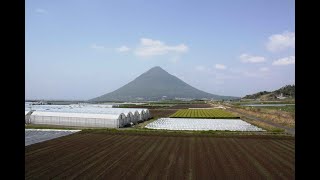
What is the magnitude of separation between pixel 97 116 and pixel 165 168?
71.1 feet

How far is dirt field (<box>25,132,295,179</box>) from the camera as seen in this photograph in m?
13.1

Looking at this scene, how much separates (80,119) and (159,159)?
20644 millimetres

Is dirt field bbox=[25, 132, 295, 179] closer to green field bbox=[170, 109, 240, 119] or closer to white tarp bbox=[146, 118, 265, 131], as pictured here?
white tarp bbox=[146, 118, 265, 131]

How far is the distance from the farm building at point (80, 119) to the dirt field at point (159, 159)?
10044 mm

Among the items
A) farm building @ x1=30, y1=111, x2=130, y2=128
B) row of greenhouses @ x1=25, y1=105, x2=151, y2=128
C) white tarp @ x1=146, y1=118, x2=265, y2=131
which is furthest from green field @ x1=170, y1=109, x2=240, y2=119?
farm building @ x1=30, y1=111, x2=130, y2=128

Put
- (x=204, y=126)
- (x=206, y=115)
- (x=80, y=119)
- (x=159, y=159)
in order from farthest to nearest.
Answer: (x=206, y=115)
(x=204, y=126)
(x=80, y=119)
(x=159, y=159)

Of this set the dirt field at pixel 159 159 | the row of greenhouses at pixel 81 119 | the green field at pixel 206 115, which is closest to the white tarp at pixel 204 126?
the row of greenhouses at pixel 81 119

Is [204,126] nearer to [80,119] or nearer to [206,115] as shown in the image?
[80,119]

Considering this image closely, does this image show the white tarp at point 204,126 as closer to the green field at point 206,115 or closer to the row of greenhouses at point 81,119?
the row of greenhouses at point 81,119

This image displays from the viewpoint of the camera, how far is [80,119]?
115 feet

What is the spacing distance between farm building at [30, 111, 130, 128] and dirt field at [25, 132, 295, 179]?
10.0 meters

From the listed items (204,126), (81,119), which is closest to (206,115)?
(204,126)

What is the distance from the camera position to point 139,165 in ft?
48.8
